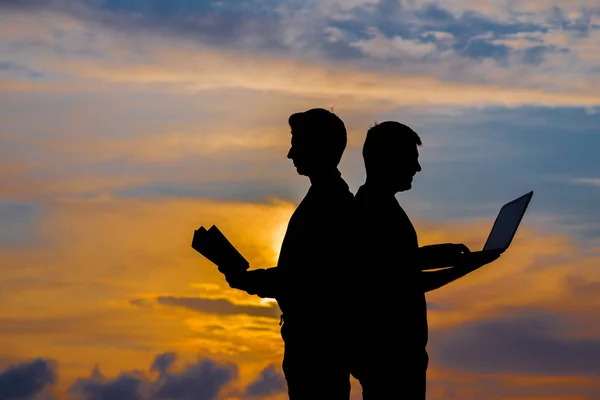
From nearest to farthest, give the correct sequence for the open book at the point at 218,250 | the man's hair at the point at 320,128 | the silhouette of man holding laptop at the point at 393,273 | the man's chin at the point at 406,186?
the open book at the point at 218,250
the silhouette of man holding laptop at the point at 393,273
the man's chin at the point at 406,186
the man's hair at the point at 320,128

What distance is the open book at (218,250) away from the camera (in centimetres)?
1168

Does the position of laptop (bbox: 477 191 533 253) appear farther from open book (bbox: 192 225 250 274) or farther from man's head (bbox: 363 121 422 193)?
open book (bbox: 192 225 250 274)

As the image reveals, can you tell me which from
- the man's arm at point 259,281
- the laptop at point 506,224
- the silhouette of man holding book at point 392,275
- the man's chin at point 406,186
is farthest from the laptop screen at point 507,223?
the man's arm at point 259,281

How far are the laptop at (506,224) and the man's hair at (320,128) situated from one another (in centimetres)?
204

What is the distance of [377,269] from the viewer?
11.9 m

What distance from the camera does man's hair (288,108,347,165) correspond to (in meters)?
12.1

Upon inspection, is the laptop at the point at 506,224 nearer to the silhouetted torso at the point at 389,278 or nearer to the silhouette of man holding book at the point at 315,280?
the silhouetted torso at the point at 389,278

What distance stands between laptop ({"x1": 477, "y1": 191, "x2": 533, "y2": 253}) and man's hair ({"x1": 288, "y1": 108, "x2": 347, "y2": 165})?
2043mm

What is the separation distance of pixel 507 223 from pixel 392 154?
1.49 metres

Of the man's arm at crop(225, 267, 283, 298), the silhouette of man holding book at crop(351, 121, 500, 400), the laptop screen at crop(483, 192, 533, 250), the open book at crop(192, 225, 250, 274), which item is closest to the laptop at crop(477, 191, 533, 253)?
the laptop screen at crop(483, 192, 533, 250)

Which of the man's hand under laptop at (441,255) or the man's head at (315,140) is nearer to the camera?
the man's hand under laptop at (441,255)

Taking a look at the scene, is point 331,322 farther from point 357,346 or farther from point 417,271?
point 417,271

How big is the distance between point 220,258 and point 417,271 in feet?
7.32

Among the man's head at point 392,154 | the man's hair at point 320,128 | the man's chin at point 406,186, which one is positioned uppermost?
the man's hair at point 320,128
